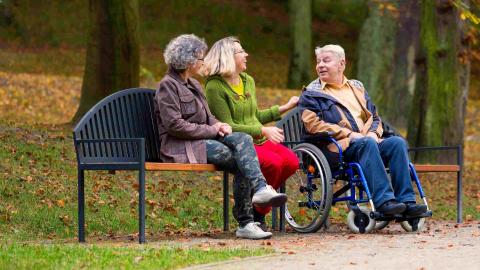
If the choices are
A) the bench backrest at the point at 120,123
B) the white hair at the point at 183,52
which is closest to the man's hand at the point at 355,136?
the white hair at the point at 183,52

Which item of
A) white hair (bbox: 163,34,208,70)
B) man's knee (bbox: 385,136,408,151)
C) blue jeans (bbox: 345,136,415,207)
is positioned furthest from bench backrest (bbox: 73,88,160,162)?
man's knee (bbox: 385,136,408,151)

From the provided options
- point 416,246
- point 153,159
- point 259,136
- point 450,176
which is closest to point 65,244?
point 153,159

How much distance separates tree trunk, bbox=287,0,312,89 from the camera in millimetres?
29672

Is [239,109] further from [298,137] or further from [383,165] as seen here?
[298,137]

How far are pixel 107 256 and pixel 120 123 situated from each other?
2025 millimetres

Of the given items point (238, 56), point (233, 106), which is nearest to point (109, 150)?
point (233, 106)

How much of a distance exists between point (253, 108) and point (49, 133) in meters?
5.58

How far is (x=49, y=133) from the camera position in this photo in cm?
1474

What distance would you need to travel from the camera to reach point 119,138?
888 centimetres

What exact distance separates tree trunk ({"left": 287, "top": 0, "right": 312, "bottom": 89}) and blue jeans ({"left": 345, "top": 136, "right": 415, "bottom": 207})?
766 inches

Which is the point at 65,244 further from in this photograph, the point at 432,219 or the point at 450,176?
the point at 450,176

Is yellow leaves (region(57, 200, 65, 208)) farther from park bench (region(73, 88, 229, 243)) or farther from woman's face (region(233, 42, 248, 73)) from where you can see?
woman's face (region(233, 42, 248, 73))

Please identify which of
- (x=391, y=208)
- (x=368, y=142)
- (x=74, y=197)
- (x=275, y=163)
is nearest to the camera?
(x=391, y=208)

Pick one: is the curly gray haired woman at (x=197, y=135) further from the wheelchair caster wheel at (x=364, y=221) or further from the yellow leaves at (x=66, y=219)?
the yellow leaves at (x=66, y=219)
